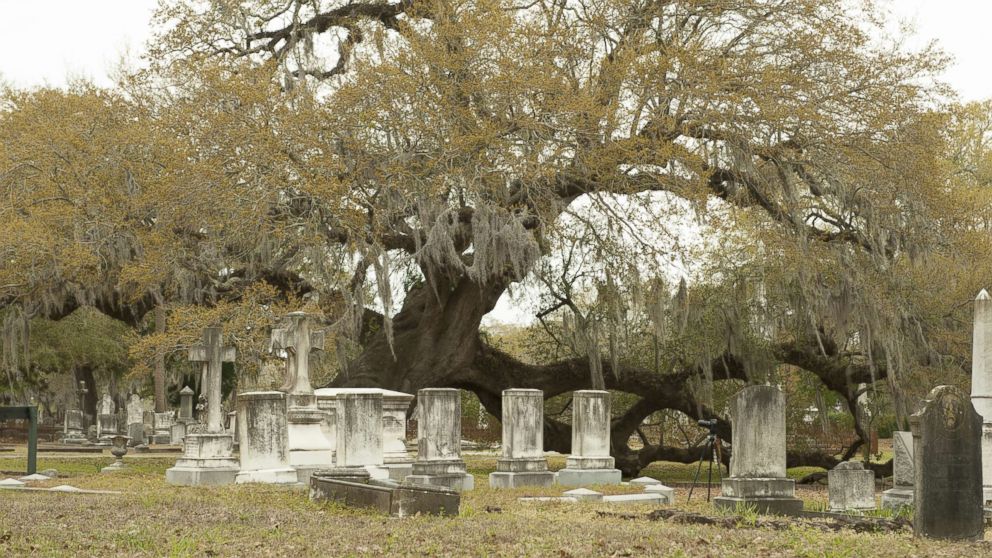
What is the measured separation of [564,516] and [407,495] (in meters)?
1.81

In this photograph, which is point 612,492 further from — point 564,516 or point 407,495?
point 407,495

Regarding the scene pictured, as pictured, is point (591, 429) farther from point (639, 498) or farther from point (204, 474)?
point (204, 474)

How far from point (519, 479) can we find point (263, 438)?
14.5ft

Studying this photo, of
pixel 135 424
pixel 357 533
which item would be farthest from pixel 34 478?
pixel 135 424

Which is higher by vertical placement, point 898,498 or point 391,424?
point 391,424

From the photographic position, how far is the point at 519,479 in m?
18.0

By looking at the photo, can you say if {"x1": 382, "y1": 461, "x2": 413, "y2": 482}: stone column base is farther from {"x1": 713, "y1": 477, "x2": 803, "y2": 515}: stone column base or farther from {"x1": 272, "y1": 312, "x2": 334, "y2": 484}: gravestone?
{"x1": 713, "y1": 477, "x2": 803, "y2": 515}: stone column base

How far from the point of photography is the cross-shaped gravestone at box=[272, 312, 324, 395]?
1784cm

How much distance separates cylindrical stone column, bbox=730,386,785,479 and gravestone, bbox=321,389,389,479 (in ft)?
16.1

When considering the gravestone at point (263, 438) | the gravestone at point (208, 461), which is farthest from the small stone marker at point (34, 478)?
the gravestone at point (263, 438)

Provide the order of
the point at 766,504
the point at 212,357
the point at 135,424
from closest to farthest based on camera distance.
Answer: the point at 766,504 < the point at 212,357 < the point at 135,424

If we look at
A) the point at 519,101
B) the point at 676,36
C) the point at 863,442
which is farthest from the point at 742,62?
the point at 863,442

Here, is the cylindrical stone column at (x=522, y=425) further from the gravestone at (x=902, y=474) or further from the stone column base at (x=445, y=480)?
the gravestone at (x=902, y=474)

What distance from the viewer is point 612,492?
1653cm
